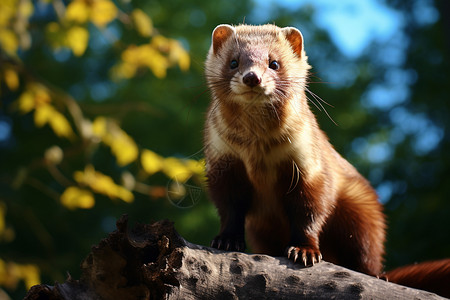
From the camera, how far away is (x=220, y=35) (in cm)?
324

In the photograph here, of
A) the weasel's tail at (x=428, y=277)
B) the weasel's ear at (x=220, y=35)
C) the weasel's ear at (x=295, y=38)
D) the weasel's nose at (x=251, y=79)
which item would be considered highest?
the weasel's ear at (x=295, y=38)

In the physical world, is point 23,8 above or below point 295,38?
above

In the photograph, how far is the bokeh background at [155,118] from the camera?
4.87 meters

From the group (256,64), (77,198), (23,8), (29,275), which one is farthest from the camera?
(29,275)

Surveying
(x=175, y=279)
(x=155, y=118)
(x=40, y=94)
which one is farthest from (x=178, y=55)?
(x=155, y=118)

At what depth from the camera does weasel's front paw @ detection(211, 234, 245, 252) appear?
2.98 meters

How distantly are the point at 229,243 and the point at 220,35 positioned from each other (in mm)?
1187

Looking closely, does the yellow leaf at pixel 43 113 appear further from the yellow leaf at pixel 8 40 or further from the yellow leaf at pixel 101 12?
the yellow leaf at pixel 101 12

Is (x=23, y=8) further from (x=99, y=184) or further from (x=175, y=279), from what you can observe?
(x=175, y=279)

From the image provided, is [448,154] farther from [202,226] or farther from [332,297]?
[332,297]

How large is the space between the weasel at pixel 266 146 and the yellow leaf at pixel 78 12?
1.78 m

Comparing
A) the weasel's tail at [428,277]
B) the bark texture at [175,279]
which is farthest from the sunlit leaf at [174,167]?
the bark texture at [175,279]

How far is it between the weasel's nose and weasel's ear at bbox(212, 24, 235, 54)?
1.86ft

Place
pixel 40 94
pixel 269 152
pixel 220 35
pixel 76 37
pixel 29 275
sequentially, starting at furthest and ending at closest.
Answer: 1. pixel 29 275
2. pixel 40 94
3. pixel 76 37
4. pixel 220 35
5. pixel 269 152
